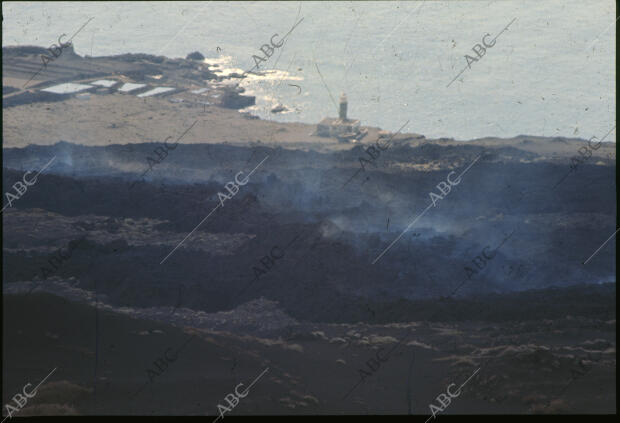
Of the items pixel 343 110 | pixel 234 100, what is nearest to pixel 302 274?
pixel 343 110

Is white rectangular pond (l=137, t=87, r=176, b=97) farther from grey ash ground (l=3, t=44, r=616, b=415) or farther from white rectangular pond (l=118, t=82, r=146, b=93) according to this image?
grey ash ground (l=3, t=44, r=616, b=415)

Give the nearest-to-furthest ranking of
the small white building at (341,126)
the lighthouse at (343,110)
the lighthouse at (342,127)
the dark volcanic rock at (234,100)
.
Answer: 1. the lighthouse at (342,127)
2. the small white building at (341,126)
3. the lighthouse at (343,110)
4. the dark volcanic rock at (234,100)

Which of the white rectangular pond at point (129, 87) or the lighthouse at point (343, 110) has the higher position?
the lighthouse at point (343, 110)

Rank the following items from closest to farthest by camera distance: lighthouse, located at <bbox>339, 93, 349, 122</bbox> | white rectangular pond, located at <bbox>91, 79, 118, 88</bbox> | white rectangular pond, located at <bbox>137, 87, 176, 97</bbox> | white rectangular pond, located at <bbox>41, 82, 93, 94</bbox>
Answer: lighthouse, located at <bbox>339, 93, 349, 122</bbox>, white rectangular pond, located at <bbox>41, 82, 93, 94</bbox>, white rectangular pond, located at <bbox>137, 87, 176, 97</bbox>, white rectangular pond, located at <bbox>91, 79, 118, 88</bbox>

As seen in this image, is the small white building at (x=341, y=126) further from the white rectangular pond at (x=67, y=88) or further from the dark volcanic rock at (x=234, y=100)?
the white rectangular pond at (x=67, y=88)

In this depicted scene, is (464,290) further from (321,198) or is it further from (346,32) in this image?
(346,32)

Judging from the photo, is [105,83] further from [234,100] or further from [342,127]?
[342,127]

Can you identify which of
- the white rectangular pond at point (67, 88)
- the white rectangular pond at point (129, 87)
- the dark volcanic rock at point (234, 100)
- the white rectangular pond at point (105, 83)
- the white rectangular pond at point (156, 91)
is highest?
the white rectangular pond at point (67, 88)

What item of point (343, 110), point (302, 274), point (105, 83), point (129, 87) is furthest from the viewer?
point (105, 83)

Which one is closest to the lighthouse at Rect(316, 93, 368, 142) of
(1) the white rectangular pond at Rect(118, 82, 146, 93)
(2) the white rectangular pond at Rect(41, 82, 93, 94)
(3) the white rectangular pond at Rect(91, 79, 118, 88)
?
(1) the white rectangular pond at Rect(118, 82, 146, 93)

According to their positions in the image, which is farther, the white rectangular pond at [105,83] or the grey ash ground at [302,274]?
the white rectangular pond at [105,83]

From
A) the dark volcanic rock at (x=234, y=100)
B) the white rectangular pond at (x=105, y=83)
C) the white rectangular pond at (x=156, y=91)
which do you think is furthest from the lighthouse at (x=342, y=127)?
the white rectangular pond at (x=105, y=83)

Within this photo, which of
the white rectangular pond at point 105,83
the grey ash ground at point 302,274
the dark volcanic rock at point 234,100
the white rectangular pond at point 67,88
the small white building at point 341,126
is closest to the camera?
the grey ash ground at point 302,274

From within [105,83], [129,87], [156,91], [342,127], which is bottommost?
[156,91]
